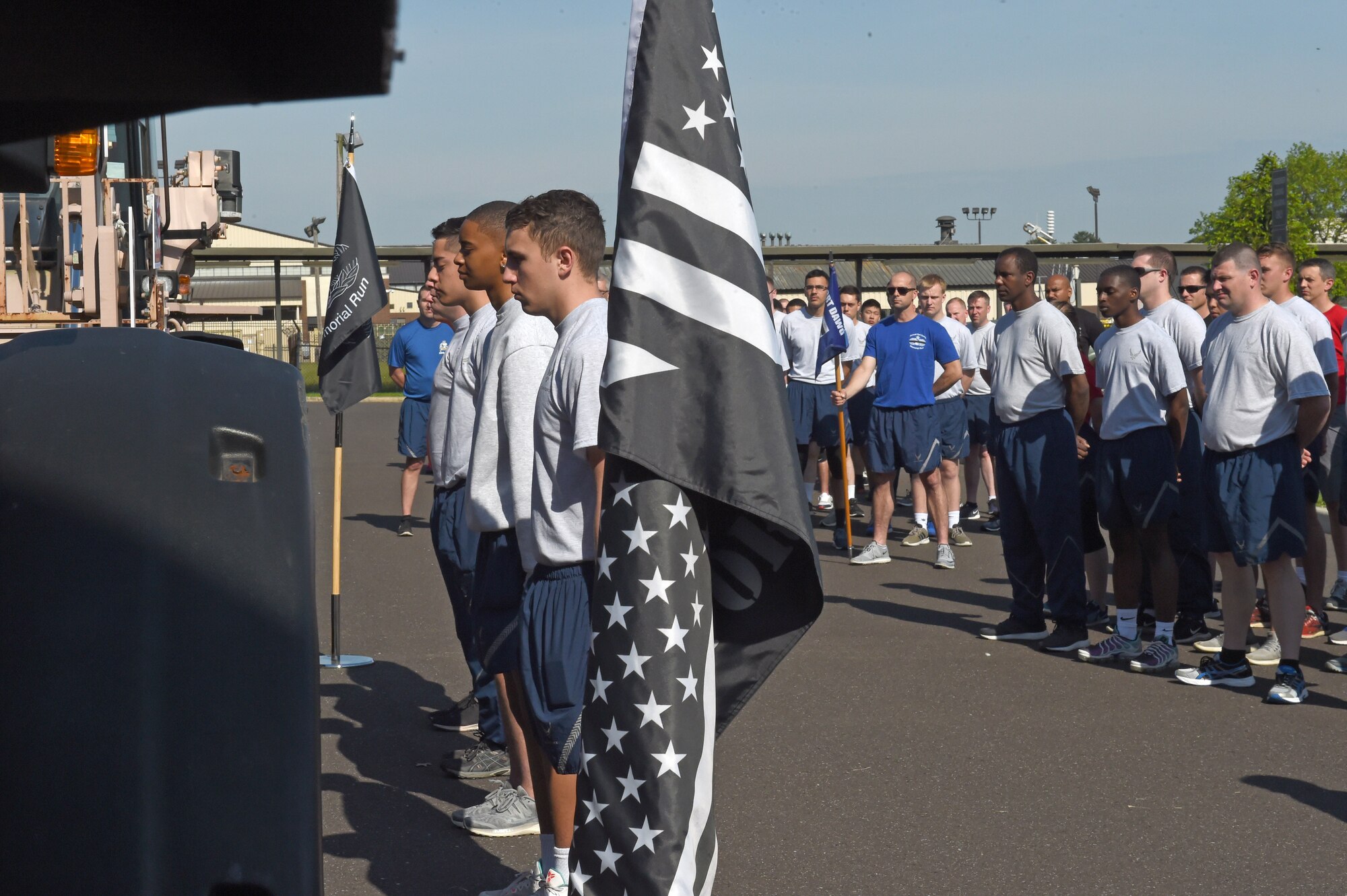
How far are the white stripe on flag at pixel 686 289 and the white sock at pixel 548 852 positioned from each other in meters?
2.01

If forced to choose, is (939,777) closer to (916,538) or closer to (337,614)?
(337,614)

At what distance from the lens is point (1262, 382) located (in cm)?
678

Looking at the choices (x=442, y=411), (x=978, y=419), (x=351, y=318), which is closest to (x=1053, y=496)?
(x=442, y=411)

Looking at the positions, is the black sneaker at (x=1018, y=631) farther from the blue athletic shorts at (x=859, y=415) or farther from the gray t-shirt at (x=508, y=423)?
the blue athletic shorts at (x=859, y=415)

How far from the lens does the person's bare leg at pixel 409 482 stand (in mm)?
12734

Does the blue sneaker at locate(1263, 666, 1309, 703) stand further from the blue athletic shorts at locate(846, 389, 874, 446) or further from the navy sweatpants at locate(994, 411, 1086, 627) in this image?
the blue athletic shorts at locate(846, 389, 874, 446)

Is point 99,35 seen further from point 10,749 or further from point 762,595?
point 762,595

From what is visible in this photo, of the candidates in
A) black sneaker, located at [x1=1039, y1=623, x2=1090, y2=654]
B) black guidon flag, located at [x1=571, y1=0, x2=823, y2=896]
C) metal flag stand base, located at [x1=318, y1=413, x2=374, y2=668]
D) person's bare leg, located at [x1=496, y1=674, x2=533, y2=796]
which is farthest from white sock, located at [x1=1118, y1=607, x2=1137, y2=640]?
black guidon flag, located at [x1=571, y1=0, x2=823, y2=896]

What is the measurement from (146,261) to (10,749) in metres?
7.92

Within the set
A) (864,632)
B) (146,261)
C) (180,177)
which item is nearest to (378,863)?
(864,632)

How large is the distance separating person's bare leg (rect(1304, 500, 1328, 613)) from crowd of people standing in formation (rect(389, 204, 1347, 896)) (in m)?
0.02

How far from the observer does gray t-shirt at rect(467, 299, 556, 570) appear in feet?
14.0

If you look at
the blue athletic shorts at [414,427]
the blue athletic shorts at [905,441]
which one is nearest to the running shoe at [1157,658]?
the blue athletic shorts at [905,441]

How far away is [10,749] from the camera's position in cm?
161
